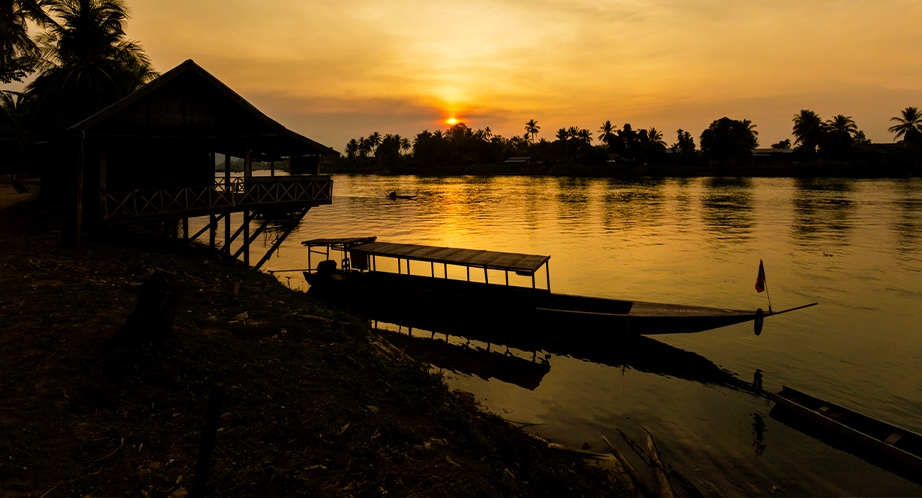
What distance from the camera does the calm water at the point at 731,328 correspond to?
1251 cm

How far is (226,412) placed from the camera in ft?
29.6

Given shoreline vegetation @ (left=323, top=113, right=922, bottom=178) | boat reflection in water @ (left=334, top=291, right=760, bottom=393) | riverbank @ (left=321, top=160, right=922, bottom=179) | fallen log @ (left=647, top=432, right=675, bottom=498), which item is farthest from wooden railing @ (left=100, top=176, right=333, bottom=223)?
riverbank @ (left=321, top=160, right=922, bottom=179)

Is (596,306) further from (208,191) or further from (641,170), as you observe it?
(641,170)

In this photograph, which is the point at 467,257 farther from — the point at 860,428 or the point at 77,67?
the point at 77,67

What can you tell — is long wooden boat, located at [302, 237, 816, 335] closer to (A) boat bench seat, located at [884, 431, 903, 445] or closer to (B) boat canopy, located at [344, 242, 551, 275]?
(B) boat canopy, located at [344, 242, 551, 275]

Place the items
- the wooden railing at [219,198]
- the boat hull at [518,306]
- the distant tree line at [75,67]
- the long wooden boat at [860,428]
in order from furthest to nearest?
the distant tree line at [75,67], the wooden railing at [219,198], the boat hull at [518,306], the long wooden boat at [860,428]

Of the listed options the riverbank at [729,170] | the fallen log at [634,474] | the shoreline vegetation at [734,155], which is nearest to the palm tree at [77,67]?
the fallen log at [634,474]

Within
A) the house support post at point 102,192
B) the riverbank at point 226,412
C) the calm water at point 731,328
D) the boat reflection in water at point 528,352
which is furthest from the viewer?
the house support post at point 102,192

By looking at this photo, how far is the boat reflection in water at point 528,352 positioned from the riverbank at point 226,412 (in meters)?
3.59

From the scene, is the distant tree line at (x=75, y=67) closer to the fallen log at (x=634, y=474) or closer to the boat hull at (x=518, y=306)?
the boat hull at (x=518, y=306)

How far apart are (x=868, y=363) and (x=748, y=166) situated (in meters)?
127

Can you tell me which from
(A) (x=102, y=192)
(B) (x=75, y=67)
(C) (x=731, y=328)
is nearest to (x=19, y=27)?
(B) (x=75, y=67)

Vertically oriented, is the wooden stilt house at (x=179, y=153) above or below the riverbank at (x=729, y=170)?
below

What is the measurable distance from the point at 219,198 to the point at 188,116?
353cm
